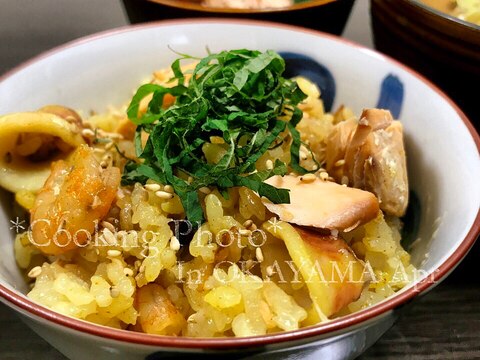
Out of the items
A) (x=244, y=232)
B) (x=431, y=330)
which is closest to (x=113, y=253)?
(x=244, y=232)

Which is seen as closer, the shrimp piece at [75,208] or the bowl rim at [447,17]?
the shrimp piece at [75,208]

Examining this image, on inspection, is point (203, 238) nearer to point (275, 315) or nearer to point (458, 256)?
point (275, 315)

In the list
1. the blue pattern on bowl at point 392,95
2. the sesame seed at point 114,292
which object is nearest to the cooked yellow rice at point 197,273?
the sesame seed at point 114,292

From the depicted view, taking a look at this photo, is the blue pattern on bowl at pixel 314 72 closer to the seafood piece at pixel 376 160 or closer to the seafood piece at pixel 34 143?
the seafood piece at pixel 376 160

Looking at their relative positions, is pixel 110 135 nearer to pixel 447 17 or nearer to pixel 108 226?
pixel 108 226

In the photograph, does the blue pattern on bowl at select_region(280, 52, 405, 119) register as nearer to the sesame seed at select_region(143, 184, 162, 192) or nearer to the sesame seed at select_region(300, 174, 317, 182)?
the sesame seed at select_region(300, 174, 317, 182)

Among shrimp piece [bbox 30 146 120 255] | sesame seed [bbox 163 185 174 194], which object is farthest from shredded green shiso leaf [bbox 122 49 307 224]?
shrimp piece [bbox 30 146 120 255]
